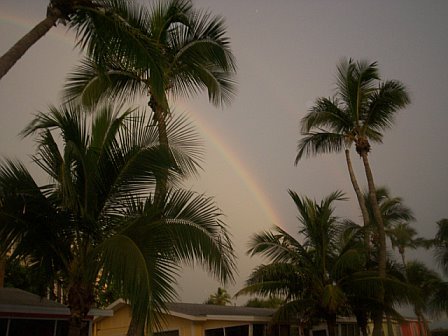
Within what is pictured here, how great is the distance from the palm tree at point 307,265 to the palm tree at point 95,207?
913cm

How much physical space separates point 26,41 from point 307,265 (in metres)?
12.4

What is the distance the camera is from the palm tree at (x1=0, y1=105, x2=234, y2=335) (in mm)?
6816

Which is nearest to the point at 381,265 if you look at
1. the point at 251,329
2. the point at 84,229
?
the point at 251,329

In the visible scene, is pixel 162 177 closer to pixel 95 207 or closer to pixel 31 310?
pixel 95 207

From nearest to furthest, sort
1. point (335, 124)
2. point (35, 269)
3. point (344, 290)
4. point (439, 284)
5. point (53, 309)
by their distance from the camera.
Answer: point (35, 269) < point (53, 309) < point (344, 290) < point (335, 124) < point (439, 284)

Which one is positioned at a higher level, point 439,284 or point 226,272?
point 439,284

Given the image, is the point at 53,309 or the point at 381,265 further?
the point at 381,265

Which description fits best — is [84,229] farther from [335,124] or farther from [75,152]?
[335,124]

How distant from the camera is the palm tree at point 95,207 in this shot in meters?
6.82

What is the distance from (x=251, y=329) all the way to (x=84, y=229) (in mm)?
12280

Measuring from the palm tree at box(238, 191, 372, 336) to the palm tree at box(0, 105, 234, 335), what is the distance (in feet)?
29.9

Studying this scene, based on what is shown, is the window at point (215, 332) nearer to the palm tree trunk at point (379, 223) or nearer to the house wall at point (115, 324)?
the house wall at point (115, 324)

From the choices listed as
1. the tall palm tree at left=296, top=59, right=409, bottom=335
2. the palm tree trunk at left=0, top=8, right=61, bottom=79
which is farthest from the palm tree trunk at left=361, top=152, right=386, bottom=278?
the palm tree trunk at left=0, top=8, right=61, bottom=79

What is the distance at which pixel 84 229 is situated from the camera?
7242 millimetres
